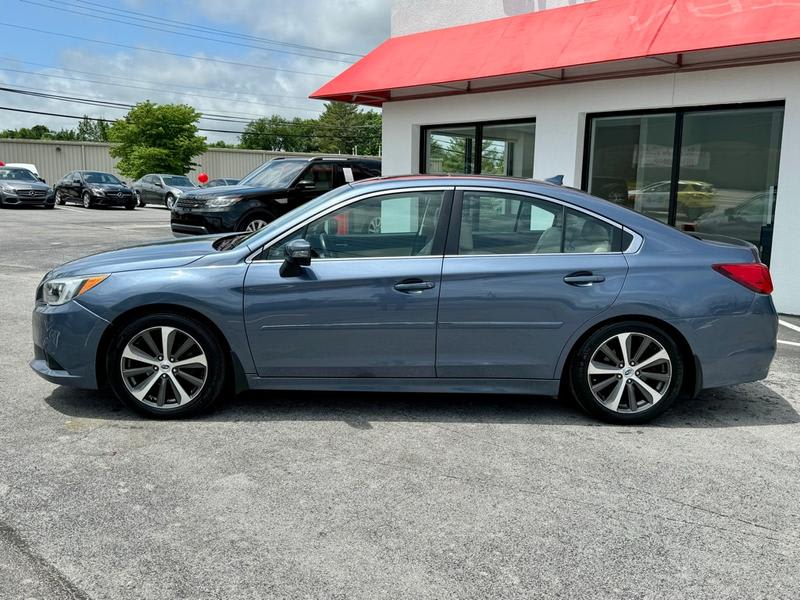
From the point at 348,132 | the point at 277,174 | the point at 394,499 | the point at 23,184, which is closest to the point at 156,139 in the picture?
the point at 23,184

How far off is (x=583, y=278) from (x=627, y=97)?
6041 mm

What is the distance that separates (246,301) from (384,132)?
29.4 ft

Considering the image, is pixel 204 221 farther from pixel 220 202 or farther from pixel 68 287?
pixel 68 287

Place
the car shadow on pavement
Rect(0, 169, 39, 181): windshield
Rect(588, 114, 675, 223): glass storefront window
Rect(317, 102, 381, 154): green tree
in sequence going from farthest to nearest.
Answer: Rect(317, 102, 381, 154): green tree → Rect(0, 169, 39, 181): windshield → Rect(588, 114, 675, 223): glass storefront window → the car shadow on pavement

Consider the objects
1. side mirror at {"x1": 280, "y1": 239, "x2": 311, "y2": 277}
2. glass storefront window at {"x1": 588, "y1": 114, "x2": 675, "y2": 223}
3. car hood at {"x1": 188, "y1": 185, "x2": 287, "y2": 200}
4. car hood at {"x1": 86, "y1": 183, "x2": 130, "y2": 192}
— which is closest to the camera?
side mirror at {"x1": 280, "y1": 239, "x2": 311, "y2": 277}

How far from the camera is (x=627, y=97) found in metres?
Result: 9.65

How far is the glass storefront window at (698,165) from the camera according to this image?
9062 mm

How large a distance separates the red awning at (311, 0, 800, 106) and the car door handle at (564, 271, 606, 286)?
178 inches

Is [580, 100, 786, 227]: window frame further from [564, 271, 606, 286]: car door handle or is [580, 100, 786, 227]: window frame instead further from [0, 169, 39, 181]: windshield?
[0, 169, 39, 181]: windshield

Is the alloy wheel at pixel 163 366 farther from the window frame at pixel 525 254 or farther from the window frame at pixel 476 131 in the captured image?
the window frame at pixel 476 131

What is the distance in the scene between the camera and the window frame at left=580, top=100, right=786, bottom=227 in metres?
8.96

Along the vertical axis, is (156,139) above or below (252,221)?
above

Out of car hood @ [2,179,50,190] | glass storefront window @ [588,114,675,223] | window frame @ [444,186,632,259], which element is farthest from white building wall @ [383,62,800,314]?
car hood @ [2,179,50,190]

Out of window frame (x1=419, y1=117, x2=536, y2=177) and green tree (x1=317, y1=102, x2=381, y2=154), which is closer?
window frame (x1=419, y1=117, x2=536, y2=177)
